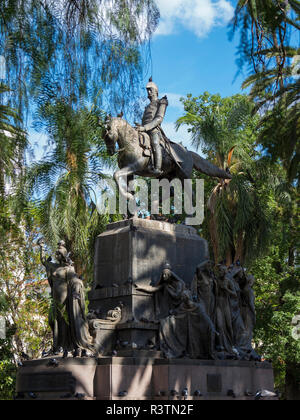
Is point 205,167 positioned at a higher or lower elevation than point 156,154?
higher

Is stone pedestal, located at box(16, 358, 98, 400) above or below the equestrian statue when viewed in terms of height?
below

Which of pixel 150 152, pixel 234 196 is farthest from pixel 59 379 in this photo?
pixel 234 196

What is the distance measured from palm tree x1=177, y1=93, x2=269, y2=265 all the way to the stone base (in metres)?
12.2

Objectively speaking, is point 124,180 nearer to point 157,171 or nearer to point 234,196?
point 157,171

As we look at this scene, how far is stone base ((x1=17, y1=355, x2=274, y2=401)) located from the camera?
450 inches

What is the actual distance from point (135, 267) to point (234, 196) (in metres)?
12.6

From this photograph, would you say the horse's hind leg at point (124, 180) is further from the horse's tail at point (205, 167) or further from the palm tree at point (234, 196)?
the palm tree at point (234, 196)

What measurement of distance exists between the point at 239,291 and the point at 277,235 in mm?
14638

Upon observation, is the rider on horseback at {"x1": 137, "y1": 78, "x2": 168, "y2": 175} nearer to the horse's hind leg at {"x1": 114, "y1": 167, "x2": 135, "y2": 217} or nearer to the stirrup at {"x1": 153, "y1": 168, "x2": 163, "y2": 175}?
the stirrup at {"x1": 153, "y1": 168, "x2": 163, "y2": 175}

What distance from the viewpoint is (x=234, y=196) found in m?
25.2

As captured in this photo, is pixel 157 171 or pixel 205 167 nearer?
pixel 157 171

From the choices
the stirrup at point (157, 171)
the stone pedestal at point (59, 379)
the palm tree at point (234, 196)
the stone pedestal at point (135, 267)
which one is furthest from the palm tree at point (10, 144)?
the palm tree at point (234, 196)

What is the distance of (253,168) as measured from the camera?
27156 millimetres
